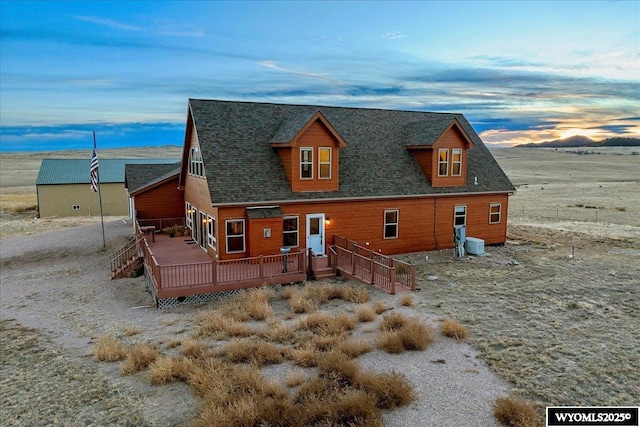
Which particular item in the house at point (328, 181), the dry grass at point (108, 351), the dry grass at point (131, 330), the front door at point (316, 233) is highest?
the house at point (328, 181)

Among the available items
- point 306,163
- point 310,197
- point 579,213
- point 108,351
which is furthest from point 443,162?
point 579,213

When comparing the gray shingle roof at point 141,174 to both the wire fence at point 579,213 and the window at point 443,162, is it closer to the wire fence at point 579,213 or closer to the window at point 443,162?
the window at point 443,162

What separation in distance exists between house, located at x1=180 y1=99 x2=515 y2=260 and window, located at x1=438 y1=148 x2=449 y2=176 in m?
0.05

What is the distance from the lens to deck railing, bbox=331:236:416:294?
51.3ft

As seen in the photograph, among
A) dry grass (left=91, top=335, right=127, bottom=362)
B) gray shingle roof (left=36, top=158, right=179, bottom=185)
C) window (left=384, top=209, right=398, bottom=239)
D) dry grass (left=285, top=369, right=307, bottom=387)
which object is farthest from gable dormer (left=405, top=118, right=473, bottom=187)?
gray shingle roof (left=36, top=158, right=179, bottom=185)

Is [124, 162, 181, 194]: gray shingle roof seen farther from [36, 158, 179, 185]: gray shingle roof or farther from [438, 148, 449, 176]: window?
[438, 148, 449, 176]: window

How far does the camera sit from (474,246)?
21.7 m

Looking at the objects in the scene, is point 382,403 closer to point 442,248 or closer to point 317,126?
point 317,126

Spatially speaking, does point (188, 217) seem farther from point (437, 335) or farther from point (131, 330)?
point (437, 335)

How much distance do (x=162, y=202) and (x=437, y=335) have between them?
64.9ft

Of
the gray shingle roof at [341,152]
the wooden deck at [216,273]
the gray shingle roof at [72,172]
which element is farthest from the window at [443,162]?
the gray shingle roof at [72,172]

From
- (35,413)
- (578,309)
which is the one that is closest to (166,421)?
(35,413)

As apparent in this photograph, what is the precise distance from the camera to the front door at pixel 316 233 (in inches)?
770

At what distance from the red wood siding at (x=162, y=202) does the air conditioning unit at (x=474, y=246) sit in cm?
1633
